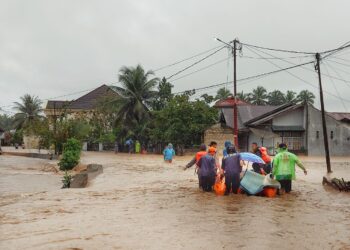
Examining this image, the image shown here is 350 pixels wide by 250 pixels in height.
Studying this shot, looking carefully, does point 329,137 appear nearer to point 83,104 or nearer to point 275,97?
point 83,104

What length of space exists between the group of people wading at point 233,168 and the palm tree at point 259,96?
75787 millimetres

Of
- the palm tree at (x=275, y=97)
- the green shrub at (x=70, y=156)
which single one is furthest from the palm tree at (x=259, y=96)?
the green shrub at (x=70, y=156)

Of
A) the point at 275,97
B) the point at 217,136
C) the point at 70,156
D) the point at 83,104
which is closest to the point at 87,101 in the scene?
the point at 83,104

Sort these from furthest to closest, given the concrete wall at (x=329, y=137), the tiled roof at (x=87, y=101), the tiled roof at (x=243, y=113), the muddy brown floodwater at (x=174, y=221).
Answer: the tiled roof at (x=87, y=101) → the tiled roof at (x=243, y=113) → the concrete wall at (x=329, y=137) → the muddy brown floodwater at (x=174, y=221)

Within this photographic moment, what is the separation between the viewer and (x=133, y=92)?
1957 inches

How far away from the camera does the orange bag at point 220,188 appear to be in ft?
42.6

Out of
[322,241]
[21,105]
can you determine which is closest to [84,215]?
[322,241]

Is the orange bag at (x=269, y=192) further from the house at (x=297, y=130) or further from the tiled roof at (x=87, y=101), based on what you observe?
the tiled roof at (x=87, y=101)

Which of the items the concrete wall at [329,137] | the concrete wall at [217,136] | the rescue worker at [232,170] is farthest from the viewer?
the concrete wall at [329,137]

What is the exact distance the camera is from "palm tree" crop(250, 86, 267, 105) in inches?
3484

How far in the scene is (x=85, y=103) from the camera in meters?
66.9

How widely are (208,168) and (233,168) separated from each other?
0.90m

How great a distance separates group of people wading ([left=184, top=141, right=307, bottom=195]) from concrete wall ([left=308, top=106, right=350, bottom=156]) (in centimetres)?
3208

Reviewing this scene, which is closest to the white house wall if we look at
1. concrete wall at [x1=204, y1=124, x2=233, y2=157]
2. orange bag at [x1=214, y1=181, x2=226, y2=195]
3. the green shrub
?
concrete wall at [x1=204, y1=124, x2=233, y2=157]
